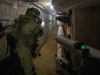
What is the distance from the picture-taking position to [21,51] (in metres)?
2.20

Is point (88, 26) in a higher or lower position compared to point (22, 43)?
higher

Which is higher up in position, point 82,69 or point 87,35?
point 87,35

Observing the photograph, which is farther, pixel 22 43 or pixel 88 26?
pixel 88 26

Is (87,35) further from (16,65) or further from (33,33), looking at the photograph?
(16,65)

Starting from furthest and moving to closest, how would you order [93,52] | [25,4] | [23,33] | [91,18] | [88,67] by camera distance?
[25,4]
[91,18]
[23,33]
[93,52]
[88,67]

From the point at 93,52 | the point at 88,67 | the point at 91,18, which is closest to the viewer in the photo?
the point at 88,67

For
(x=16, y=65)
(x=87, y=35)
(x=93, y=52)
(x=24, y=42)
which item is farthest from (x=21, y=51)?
(x=87, y=35)

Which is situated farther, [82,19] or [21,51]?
[82,19]

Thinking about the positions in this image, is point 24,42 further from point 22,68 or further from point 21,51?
point 22,68

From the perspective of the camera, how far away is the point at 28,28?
218 centimetres

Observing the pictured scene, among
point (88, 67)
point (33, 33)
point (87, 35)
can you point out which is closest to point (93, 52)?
point (88, 67)

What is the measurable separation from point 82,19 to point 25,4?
8.08 feet

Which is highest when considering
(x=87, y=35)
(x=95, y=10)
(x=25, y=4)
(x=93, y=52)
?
A: (x=25, y=4)

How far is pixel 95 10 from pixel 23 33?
1909 mm
